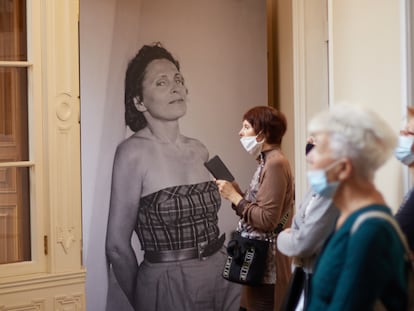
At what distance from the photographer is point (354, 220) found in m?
1.70

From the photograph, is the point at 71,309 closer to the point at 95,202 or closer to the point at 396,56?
the point at 95,202

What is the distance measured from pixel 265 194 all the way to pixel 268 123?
33cm

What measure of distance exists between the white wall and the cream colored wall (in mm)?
943

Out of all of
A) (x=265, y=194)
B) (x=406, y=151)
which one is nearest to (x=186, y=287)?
(x=265, y=194)

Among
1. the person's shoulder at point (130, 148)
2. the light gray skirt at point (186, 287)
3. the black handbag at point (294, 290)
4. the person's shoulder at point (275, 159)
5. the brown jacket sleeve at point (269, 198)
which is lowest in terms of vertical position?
the light gray skirt at point (186, 287)

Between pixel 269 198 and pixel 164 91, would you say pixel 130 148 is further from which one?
pixel 269 198

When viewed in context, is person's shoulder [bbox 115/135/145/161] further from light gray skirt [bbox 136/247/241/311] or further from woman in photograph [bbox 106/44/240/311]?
light gray skirt [bbox 136/247/241/311]

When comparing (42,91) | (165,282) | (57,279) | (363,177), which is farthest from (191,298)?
(363,177)

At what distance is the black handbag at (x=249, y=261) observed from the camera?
313 cm

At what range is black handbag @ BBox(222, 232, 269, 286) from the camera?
3.13 m

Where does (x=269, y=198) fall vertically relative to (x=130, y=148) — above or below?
below

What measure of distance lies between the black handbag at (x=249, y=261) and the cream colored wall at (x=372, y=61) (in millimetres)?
597

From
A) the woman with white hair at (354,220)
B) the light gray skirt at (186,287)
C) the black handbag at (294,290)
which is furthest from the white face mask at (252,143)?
the woman with white hair at (354,220)

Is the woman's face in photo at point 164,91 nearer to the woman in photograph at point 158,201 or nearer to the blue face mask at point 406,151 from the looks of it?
the woman in photograph at point 158,201
